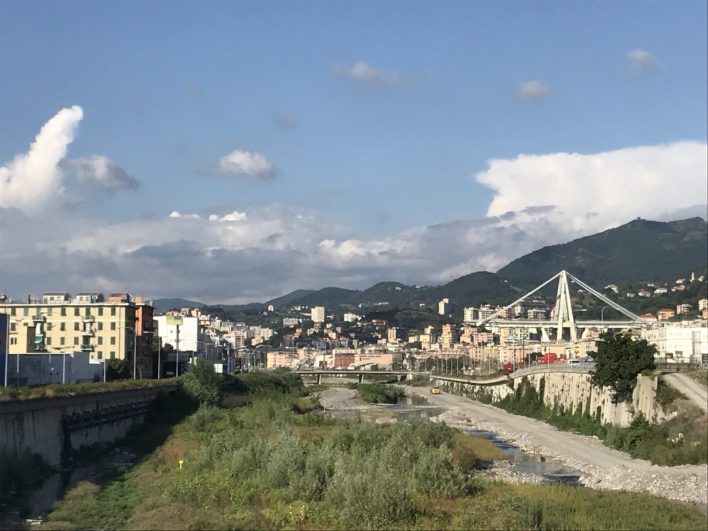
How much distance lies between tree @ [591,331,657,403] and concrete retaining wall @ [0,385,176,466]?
2788 cm

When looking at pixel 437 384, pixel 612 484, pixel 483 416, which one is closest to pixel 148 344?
pixel 483 416

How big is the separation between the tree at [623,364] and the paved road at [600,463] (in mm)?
3338

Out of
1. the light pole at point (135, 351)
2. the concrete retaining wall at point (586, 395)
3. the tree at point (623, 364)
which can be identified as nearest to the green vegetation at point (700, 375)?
the concrete retaining wall at point (586, 395)

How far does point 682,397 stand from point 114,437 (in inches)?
1161

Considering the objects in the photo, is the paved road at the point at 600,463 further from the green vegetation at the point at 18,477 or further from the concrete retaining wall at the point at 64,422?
the concrete retaining wall at the point at 64,422

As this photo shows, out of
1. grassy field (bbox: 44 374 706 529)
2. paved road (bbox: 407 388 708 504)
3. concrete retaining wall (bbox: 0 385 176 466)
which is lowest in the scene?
paved road (bbox: 407 388 708 504)

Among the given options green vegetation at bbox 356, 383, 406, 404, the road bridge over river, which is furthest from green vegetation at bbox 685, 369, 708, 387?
the road bridge over river

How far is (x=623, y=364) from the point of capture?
2076 inches

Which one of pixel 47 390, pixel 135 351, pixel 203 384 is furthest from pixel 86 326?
pixel 47 390

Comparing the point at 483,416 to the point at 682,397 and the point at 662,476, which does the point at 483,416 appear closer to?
the point at 682,397

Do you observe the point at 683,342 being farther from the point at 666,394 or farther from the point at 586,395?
the point at 666,394

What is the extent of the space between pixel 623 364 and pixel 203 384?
34975 mm

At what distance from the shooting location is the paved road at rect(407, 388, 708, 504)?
108 feet

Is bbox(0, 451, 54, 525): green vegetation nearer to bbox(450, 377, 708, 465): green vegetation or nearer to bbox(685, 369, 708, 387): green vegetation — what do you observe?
bbox(450, 377, 708, 465): green vegetation
